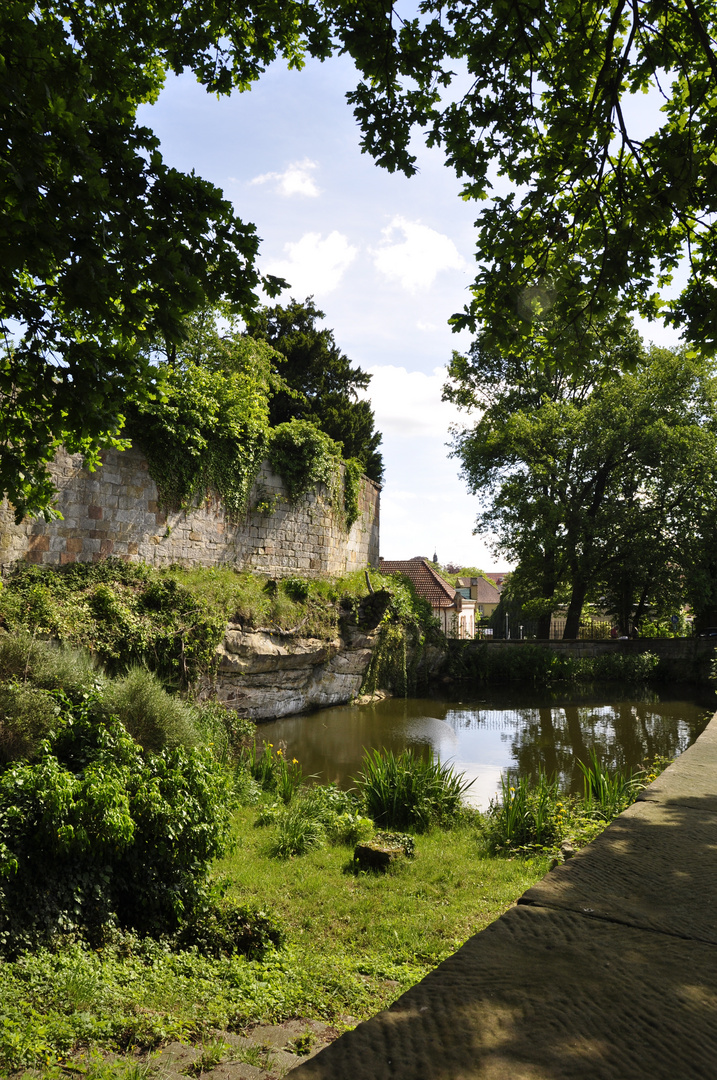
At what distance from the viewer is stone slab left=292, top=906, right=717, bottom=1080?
3.18ft

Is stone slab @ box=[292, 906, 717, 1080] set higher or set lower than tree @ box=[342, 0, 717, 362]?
lower

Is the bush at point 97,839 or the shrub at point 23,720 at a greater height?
the shrub at point 23,720

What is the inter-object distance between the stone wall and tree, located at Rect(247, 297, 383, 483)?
809cm

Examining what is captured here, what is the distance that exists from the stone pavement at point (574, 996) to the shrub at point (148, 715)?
5.40 meters

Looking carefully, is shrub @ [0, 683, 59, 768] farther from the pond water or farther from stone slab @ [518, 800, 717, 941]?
the pond water

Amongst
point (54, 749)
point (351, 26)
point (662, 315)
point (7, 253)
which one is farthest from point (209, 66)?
point (54, 749)

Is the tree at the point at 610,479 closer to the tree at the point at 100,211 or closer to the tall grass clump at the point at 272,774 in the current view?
the tall grass clump at the point at 272,774

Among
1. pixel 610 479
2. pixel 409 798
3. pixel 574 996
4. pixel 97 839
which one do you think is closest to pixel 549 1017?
pixel 574 996

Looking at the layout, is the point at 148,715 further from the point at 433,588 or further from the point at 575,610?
the point at 433,588

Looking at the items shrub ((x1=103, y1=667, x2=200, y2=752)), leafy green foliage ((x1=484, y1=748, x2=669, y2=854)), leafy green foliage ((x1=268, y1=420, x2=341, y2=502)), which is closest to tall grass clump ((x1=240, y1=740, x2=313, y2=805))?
shrub ((x1=103, y1=667, x2=200, y2=752))

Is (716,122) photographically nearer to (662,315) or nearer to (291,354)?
(662,315)

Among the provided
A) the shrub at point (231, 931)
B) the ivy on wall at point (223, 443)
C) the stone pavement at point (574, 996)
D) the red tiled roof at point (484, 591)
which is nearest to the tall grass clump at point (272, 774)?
the shrub at point (231, 931)

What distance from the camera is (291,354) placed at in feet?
88.4

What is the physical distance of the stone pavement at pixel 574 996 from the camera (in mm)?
978
